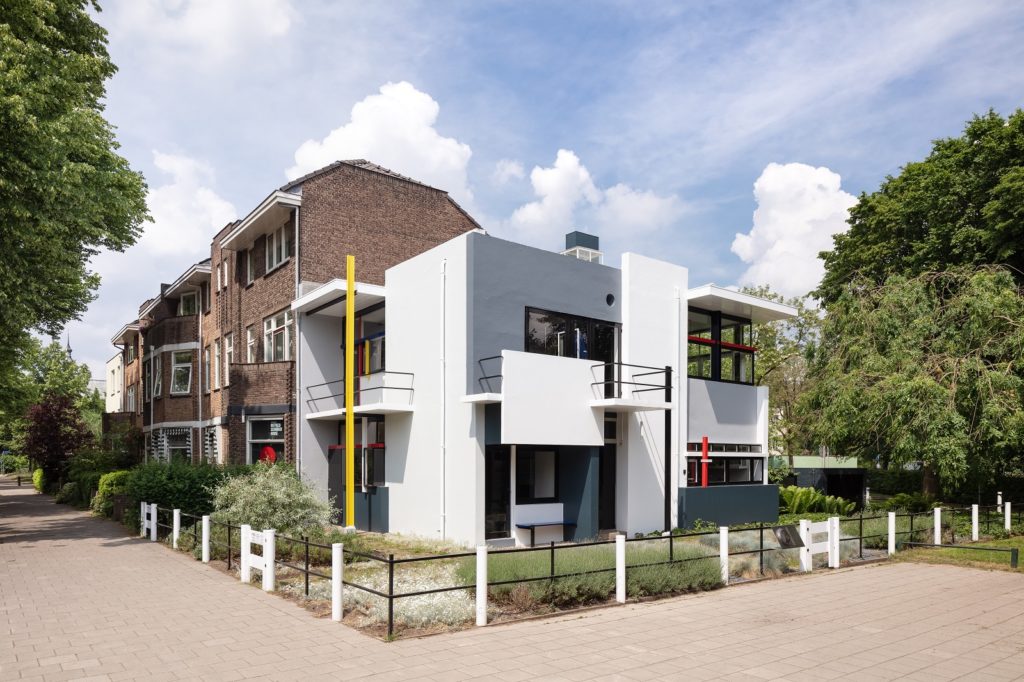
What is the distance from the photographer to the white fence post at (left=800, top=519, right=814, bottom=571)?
45.1ft

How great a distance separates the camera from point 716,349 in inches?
838

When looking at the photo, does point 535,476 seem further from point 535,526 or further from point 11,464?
point 11,464

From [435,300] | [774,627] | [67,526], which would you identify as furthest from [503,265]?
[67,526]

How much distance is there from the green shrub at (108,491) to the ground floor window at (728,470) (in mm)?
16057

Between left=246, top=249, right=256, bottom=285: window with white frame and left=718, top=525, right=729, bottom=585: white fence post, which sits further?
left=246, top=249, right=256, bottom=285: window with white frame

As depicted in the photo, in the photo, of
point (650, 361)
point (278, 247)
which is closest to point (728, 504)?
point (650, 361)

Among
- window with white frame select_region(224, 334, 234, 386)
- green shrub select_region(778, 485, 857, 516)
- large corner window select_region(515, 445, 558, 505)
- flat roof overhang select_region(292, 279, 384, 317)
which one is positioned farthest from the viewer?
window with white frame select_region(224, 334, 234, 386)

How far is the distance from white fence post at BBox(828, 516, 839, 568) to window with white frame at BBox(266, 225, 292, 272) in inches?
615

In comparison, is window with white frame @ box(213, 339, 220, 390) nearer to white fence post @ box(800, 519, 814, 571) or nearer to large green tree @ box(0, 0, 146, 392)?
large green tree @ box(0, 0, 146, 392)

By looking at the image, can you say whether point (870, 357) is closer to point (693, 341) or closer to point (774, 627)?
point (693, 341)

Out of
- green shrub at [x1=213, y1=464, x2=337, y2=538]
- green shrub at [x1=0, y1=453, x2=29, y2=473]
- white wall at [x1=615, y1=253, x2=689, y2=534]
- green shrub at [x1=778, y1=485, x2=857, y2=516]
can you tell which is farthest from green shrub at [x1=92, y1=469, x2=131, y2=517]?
green shrub at [x1=0, y1=453, x2=29, y2=473]

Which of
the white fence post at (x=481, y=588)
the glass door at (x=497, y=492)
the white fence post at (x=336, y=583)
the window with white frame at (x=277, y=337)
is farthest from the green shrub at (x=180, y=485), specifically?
the white fence post at (x=481, y=588)

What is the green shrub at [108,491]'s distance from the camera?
2292 cm

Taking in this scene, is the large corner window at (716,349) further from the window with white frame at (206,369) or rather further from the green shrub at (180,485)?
the window with white frame at (206,369)
